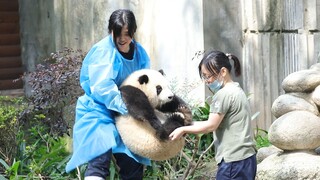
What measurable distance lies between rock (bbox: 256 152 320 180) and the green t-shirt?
135 centimetres

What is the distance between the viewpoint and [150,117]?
4.79 m

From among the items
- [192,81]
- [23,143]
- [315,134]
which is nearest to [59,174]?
[23,143]

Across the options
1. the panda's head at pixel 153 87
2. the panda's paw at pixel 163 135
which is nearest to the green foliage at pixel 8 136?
the panda's head at pixel 153 87

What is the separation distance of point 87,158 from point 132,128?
37 centimetres

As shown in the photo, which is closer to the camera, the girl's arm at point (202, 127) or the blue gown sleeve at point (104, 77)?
the girl's arm at point (202, 127)

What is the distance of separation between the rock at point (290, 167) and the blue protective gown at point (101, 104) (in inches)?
56.9

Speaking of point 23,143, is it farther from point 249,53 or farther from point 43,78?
point 249,53

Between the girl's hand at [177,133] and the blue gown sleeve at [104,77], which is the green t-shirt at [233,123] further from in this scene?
the blue gown sleeve at [104,77]

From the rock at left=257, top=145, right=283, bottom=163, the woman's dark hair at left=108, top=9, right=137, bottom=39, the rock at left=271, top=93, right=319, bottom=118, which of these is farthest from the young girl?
the rock at left=257, top=145, right=283, bottom=163

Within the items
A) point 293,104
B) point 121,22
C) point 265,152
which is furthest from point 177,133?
point 265,152

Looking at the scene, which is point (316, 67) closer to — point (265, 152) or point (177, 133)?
point (265, 152)

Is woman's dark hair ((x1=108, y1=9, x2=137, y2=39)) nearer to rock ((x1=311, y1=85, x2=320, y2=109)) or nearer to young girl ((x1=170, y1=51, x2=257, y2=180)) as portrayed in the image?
young girl ((x1=170, y1=51, x2=257, y2=180))

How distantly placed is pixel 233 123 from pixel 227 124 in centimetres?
4

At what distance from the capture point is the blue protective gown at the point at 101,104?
4852 mm
